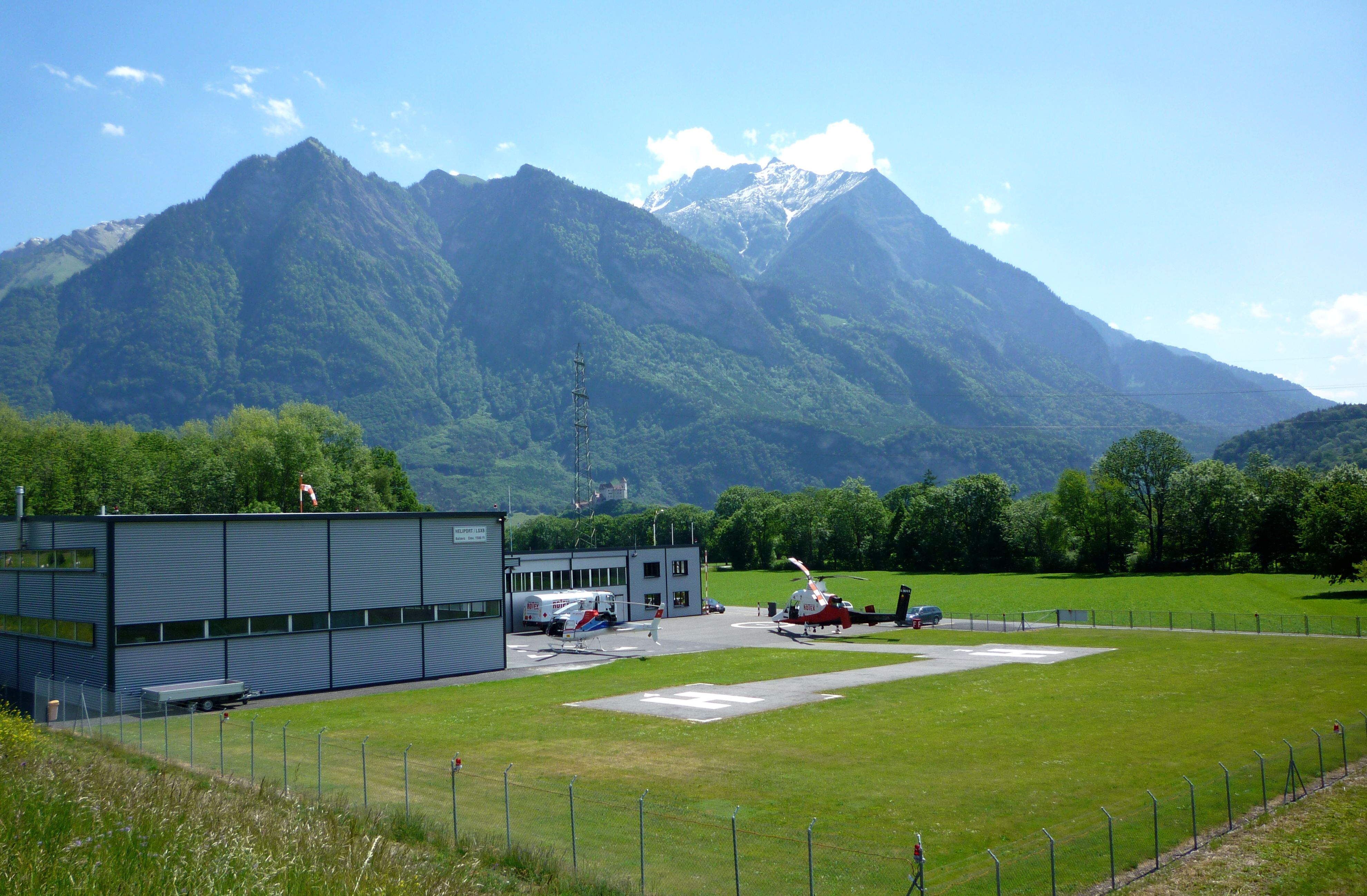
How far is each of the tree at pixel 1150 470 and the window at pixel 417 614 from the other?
310ft

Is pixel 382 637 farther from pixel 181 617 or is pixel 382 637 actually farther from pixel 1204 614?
pixel 1204 614

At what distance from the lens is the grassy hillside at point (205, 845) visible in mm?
9625

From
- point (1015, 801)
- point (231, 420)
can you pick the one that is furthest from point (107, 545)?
point (231, 420)

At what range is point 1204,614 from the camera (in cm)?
6109

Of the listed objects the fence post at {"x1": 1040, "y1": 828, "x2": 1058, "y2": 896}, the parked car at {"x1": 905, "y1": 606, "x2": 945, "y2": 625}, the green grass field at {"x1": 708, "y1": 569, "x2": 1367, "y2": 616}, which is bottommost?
the green grass field at {"x1": 708, "y1": 569, "x2": 1367, "y2": 616}

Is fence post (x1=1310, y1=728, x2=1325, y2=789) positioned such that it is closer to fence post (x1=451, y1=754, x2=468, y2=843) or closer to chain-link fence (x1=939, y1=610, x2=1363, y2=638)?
fence post (x1=451, y1=754, x2=468, y2=843)

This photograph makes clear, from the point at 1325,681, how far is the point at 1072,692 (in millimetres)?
10015

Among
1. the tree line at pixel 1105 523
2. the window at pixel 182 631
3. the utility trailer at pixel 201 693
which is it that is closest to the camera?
the utility trailer at pixel 201 693

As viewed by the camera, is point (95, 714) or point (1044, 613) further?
point (1044, 613)

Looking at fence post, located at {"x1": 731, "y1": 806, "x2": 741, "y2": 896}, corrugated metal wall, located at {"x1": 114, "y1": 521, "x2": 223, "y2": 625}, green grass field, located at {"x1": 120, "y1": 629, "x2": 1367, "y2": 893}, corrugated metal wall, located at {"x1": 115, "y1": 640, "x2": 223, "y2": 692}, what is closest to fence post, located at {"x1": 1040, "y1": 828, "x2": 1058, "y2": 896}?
→ green grass field, located at {"x1": 120, "y1": 629, "x2": 1367, "y2": 893}

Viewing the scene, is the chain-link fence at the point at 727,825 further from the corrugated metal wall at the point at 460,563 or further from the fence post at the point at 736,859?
the corrugated metal wall at the point at 460,563

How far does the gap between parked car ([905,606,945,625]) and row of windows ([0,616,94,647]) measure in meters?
50.5

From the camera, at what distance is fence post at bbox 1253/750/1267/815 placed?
17.5 metres

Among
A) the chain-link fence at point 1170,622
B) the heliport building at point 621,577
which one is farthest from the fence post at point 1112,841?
the heliport building at point 621,577
